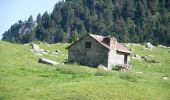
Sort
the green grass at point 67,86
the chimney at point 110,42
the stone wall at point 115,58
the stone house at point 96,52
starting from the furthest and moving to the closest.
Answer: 1. the chimney at point 110,42
2. the stone wall at point 115,58
3. the stone house at point 96,52
4. the green grass at point 67,86

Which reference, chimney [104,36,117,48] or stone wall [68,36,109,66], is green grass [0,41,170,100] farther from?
chimney [104,36,117,48]

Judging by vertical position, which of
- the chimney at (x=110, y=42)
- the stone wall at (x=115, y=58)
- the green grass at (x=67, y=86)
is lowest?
the green grass at (x=67, y=86)

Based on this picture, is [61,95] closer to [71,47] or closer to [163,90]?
[163,90]

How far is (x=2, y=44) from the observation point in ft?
213

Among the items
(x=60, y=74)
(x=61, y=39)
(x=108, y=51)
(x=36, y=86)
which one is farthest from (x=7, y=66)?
(x=61, y=39)

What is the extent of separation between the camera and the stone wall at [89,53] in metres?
63.7

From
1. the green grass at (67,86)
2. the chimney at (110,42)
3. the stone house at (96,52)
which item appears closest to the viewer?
the green grass at (67,86)

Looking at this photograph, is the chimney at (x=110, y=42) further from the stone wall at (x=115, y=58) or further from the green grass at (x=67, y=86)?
the green grass at (x=67, y=86)

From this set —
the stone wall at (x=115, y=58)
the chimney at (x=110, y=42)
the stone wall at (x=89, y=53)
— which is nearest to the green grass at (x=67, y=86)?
the stone wall at (x=89, y=53)

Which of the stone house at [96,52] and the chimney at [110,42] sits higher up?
the chimney at [110,42]

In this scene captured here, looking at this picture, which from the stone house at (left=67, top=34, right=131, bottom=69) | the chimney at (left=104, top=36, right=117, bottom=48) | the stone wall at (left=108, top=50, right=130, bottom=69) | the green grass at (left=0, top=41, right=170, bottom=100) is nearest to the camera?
the green grass at (left=0, top=41, right=170, bottom=100)

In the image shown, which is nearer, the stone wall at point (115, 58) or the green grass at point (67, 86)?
the green grass at point (67, 86)

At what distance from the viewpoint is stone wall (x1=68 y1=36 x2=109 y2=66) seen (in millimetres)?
63719

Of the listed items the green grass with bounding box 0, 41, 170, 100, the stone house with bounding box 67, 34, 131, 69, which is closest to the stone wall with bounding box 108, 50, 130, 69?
the stone house with bounding box 67, 34, 131, 69
